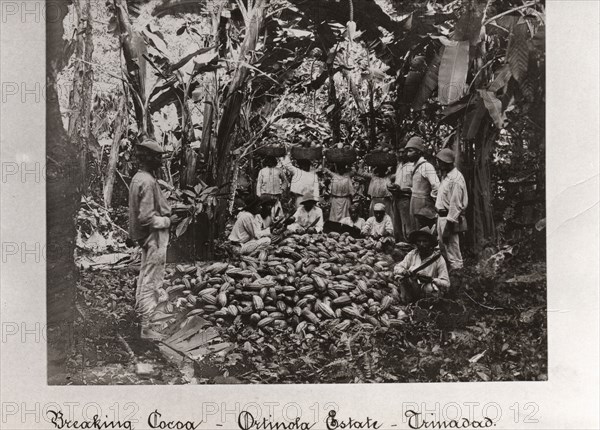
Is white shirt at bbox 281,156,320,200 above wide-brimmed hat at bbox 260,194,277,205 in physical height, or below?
above

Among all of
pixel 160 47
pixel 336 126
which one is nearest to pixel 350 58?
pixel 336 126

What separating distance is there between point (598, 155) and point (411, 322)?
43.4 inches

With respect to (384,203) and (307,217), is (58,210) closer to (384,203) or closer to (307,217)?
(307,217)

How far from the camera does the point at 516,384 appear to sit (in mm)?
2889

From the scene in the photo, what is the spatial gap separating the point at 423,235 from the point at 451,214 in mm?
158

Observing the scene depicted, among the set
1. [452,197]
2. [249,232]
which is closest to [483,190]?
[452,197]

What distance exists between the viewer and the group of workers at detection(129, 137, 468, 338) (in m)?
2.90

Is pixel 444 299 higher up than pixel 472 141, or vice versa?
pixel 472 141

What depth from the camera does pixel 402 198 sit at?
9.58ft

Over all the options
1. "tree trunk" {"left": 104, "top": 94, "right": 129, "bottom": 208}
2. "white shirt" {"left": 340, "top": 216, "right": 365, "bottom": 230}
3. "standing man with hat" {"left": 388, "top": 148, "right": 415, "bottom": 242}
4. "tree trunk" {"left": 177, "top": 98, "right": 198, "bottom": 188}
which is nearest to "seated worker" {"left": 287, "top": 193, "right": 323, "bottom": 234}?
"white shirt" {"left": 340, "top": 216, "right": 365, "bottom": 230}

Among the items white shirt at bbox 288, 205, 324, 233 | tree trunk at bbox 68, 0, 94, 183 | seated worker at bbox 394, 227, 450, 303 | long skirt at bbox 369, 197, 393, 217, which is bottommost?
seated worker at bbox 394, 227, 450, 303

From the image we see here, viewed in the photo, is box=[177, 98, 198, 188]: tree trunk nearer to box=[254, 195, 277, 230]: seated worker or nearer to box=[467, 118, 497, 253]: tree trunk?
box=[254, 195, 277, 230]: seated worker

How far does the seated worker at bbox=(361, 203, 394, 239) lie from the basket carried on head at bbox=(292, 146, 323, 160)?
0.34 m

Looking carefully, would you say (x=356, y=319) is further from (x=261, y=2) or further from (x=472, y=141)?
(x=261, y=2)
